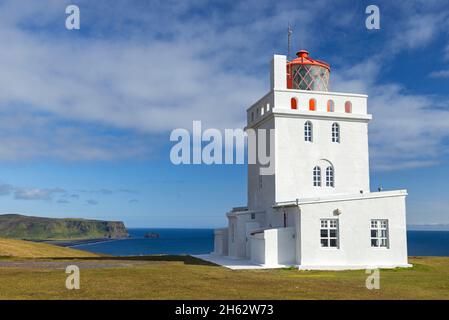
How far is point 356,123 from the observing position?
2817 centimetres

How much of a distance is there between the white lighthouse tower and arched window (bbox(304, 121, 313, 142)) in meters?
0.06

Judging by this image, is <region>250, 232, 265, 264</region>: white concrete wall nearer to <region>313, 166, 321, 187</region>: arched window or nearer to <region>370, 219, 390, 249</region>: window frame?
<region>313, 166, 321, 187</region>: arched window

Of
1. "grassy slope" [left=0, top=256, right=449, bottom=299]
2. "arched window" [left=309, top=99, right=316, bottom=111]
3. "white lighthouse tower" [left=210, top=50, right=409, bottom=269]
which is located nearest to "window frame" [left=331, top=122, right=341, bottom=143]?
"white lighthouse tower" [left=210, top=50, right=409, bottom=269]

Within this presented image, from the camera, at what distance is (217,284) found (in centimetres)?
1622

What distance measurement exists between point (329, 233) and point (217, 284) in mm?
9355

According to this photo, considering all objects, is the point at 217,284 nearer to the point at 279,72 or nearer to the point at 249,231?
the point at 249,231

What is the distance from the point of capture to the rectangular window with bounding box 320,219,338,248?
23.7m

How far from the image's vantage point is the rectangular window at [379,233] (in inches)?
957

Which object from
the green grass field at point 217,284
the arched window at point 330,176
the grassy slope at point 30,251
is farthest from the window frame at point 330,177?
the grassy slope at point 30,251

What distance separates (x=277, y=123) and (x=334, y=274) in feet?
31.2

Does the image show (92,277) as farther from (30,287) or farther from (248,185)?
(248,185)

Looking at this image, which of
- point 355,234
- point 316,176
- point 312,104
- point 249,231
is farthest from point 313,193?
point 312,104
